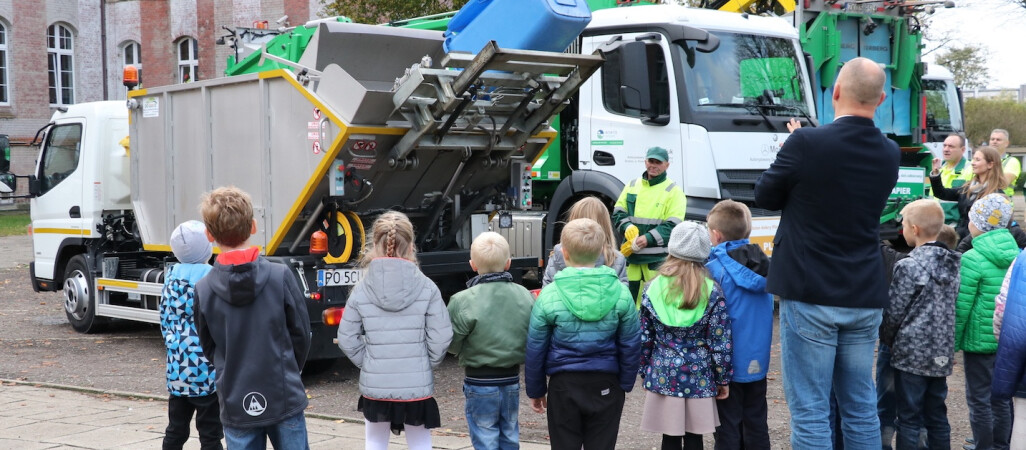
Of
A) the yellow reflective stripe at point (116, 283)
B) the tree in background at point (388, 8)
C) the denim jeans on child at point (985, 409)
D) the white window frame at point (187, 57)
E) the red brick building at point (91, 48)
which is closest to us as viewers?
the denim jeans on child at point (985, 409)

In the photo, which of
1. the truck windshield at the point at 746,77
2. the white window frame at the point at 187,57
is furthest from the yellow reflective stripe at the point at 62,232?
the white window frame at the point at 187,57

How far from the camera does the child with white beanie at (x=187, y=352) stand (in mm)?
4742

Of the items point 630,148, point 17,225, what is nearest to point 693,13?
point 630,148

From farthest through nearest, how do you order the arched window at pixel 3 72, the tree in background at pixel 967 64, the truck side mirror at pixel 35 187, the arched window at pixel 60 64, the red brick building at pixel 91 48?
the tree in background at pixel 967 64 → the arched window at pixel 60 64 → the arched window at pixel 3 72 → the red brick building at pixel 91 48 → the truck side mirror at pixel 35 187

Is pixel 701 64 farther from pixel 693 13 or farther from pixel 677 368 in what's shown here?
pixel 677 368

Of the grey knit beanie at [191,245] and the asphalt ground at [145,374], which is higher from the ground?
the grey knit beanie at [191,245]

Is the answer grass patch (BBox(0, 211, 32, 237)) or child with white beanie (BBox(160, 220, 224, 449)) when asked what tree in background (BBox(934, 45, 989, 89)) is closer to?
grass patch (BBox(0, 211, 32, 237))

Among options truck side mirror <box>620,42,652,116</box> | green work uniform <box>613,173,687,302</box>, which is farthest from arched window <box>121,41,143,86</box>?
green work uniform <box>613,173,687,302</box>

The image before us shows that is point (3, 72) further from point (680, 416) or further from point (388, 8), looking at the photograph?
point (680, 416)

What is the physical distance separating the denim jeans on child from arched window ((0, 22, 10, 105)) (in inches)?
1313

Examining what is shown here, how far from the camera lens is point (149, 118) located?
9.08 m

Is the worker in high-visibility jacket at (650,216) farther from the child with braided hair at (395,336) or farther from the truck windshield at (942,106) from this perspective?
the truck windshield at (942,106)

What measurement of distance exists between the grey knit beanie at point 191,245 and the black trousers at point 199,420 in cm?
65

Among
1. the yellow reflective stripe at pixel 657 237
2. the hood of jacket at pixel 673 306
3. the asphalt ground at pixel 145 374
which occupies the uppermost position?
the yellow reflective stripe at pixel 657 237
